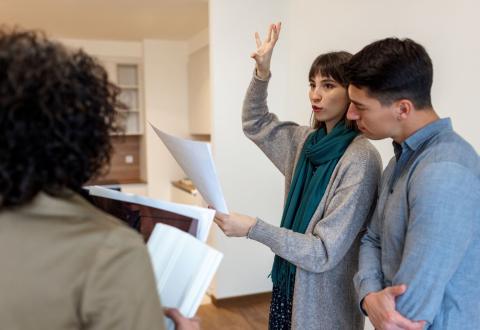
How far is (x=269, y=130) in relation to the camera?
4.83 ft

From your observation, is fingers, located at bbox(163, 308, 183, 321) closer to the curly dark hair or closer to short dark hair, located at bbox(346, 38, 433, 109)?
the curly dark hair

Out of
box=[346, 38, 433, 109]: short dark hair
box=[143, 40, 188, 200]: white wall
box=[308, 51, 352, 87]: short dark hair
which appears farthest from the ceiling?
box=[346, 38, 433, 109]: short dark hair

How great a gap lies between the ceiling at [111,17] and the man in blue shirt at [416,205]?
2.28 m

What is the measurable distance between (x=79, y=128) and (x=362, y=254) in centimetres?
79

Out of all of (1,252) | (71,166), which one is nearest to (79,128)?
(71,166)

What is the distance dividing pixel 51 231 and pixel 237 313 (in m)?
2.50

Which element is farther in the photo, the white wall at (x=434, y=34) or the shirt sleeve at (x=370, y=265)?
the white wall at (x=434, y=34)

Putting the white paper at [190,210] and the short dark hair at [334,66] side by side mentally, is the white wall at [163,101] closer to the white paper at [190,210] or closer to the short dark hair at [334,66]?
the short dark hair at [334,66]

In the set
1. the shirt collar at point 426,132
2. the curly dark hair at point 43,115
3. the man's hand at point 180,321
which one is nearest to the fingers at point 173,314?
the man's hand at point 180,321

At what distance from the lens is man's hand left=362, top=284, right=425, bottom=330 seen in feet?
2.76

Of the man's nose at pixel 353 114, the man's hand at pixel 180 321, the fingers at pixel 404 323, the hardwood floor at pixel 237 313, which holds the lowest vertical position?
the hardwood floor at pixel 237 313

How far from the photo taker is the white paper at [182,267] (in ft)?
2.16

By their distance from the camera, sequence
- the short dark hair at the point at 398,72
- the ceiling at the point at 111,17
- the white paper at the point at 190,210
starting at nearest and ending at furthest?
the white paper at the point at 190,210 < the short dark hair at the point at 398,72 < the ceiling at the point at 111,17

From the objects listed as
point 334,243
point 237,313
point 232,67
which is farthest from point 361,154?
point 237,313
